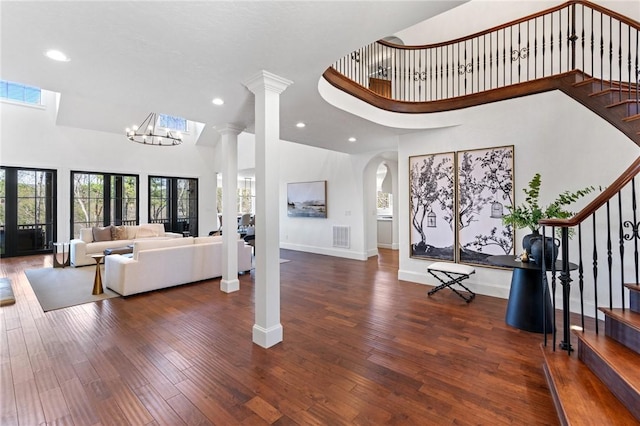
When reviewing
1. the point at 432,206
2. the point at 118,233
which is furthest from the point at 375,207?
the point at 118,233

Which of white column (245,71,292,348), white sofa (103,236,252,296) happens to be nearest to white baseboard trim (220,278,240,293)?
white sofa (103,236,252,296)

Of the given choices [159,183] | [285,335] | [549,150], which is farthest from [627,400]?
[159,183]

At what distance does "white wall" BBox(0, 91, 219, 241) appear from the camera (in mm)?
7199

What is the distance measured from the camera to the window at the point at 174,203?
31.8ft

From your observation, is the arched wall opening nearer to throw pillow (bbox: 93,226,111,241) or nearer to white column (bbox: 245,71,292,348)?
white column (bbox: 245,71,292,348)

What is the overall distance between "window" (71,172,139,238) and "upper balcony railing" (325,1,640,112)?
7997 millimetres

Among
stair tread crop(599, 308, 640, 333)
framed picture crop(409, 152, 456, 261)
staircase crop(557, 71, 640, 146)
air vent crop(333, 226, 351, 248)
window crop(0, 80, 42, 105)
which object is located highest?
window crop(0, 80, 42, 105)

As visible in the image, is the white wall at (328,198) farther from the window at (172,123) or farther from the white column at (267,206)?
the white column at (267,206)

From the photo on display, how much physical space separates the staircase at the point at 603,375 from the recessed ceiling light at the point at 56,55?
4.31 m

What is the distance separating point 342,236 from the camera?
24.8 feet

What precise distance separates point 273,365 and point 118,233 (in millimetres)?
6906

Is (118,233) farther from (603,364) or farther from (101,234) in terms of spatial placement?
(603,364)

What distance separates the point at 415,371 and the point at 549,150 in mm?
3361

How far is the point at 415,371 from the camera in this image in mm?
2355
